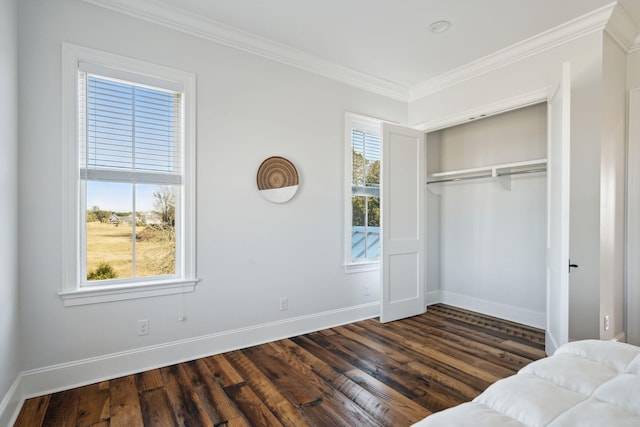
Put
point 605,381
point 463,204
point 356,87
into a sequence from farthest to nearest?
point 463,204 → point 356,87 → point 605,381

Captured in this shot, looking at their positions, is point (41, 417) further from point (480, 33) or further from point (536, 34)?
point (536, 34)

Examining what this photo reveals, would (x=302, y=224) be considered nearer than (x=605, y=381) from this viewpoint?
No

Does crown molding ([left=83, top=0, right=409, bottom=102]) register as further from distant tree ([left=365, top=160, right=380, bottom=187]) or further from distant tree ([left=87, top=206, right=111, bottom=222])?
distant tree ([left=87, top=206, right=111, bottom=222])

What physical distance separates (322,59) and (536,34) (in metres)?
1.96

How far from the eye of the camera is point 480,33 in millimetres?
2986

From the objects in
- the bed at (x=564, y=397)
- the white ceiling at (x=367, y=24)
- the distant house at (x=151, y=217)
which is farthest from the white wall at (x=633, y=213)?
the distant house at (x=151, y=217)

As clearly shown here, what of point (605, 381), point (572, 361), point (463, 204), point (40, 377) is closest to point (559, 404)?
point (605, 381)

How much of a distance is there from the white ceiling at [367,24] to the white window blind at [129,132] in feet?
1.91

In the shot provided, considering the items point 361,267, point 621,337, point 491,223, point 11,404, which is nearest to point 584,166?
point 491,223

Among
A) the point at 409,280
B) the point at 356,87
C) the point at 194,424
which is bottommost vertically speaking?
the point at 194,424

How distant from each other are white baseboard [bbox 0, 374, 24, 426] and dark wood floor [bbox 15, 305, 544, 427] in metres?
0.04

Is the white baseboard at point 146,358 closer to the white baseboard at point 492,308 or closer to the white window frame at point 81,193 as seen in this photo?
the white window frame at point 81,193

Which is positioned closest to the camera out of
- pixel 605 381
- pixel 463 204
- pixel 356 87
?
pixel 605 381

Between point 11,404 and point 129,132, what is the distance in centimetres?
187
